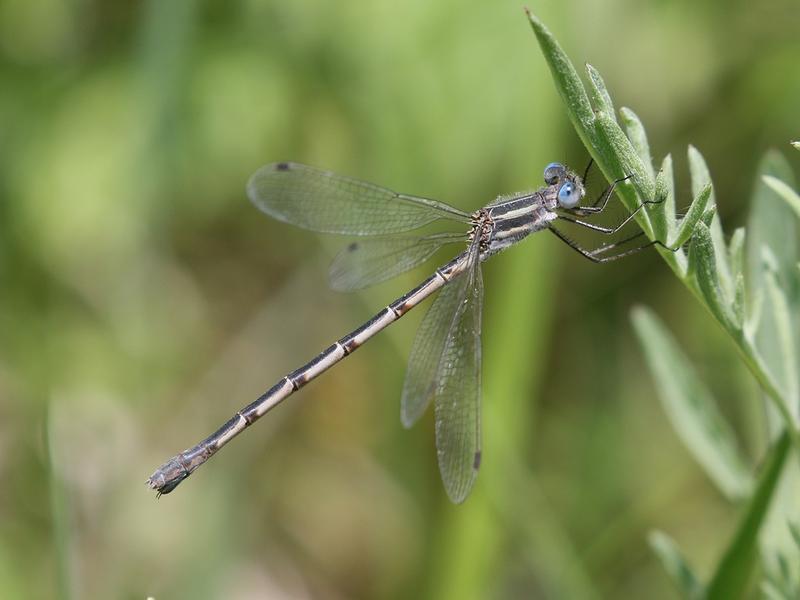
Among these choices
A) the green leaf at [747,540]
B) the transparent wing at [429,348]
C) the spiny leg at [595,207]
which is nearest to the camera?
the green leaf at [747,540]

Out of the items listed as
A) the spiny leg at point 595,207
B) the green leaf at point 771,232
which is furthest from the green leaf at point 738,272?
the spiny leg at point 595,207

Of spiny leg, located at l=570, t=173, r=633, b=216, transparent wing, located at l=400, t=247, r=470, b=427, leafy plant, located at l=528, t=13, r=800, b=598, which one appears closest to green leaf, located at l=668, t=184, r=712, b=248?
leafy plant, located at l=528, t=13, r=800, b=598

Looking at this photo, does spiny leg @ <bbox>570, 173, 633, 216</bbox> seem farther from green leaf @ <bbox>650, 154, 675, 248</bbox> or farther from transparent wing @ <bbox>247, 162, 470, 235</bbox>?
green leaf @ <bbox>650, 154, 675, 248</bbox>

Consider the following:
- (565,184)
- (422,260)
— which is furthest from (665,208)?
(422,260)

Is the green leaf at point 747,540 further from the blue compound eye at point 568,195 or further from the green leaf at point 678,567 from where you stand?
the blue compound eye at point 568,195

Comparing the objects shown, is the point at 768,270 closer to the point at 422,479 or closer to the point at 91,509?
the point at 422,479
